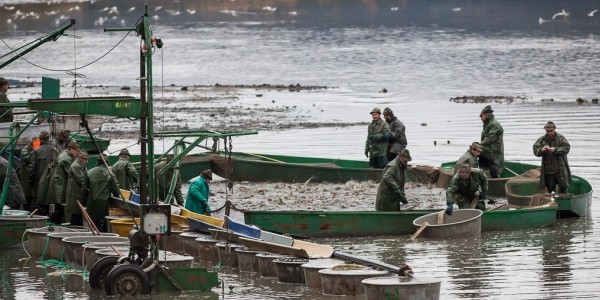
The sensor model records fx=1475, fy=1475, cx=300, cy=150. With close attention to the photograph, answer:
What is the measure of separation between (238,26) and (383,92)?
75279 mm

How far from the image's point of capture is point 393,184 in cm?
2328

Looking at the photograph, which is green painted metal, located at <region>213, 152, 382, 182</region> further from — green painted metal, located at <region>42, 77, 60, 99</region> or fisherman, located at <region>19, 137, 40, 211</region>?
fisherman, located at <region>19, 137, 40, 211</region>

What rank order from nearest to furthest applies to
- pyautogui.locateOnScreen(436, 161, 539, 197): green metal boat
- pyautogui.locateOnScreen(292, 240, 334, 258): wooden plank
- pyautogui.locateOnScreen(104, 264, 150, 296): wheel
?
pyautogui.locateOnScreen(104, 264, 150, 296): wheel < pyautogui.locateOnScreen(292, 240, 334, 258): wooden plank < pyautogui.locateOnScreen(436, 161, 539, 197): green metal boat

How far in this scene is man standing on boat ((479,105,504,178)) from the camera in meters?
26.3

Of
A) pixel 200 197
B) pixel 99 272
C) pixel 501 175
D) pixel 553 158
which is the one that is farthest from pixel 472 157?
pixel 99 272

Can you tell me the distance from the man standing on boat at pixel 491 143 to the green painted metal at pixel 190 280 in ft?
30.0

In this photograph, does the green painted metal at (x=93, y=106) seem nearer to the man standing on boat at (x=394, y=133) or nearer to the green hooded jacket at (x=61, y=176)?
the green hooded jacket at (x=61, y=176)

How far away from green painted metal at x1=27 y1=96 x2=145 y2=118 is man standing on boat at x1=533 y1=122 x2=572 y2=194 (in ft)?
29.1

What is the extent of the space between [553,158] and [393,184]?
3.24 m

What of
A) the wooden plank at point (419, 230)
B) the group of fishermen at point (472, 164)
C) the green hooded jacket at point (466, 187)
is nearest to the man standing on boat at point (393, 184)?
the group of fishermen at point (472, 164)

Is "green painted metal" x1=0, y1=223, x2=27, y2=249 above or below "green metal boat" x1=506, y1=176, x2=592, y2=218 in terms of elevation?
below

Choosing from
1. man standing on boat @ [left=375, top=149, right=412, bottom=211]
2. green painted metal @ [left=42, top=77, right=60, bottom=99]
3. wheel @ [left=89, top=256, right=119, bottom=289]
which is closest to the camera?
wheel @ [left=89, top=256, right=119, bottom=289]

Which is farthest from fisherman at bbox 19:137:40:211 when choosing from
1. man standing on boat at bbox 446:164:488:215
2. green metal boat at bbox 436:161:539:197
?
green metal boat at bbox 436:161:539:197

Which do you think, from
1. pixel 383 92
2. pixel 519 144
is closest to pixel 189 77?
pixel 383 92
